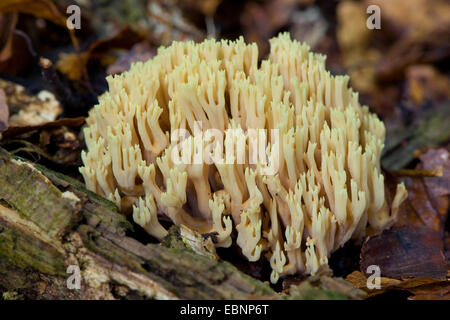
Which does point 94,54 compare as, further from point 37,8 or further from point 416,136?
point 416,136

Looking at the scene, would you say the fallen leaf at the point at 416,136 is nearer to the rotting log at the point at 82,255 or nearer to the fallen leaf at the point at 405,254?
the fallen leaf at the point at 405,254

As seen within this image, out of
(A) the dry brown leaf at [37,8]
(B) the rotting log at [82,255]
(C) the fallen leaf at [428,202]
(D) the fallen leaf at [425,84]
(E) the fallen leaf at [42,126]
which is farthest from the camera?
(D) the fallen leaf at [425,84]

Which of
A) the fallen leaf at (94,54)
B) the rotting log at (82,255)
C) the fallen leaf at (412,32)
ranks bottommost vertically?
the rotting log at (82,255)

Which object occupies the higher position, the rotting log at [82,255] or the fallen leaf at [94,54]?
the fallen leaf at [94,54]

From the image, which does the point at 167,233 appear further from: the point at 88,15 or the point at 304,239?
the point at 88,15

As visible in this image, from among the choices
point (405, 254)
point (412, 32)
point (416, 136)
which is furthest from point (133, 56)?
point (412, 32)

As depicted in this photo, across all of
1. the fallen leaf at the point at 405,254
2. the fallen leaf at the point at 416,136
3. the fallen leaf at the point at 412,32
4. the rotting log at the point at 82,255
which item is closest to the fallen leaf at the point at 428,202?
the fallen leaf at the point at 405,254

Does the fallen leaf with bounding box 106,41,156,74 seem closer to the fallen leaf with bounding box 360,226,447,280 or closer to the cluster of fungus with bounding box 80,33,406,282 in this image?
the cluster of fungus with bounding box 80,33,406,282
